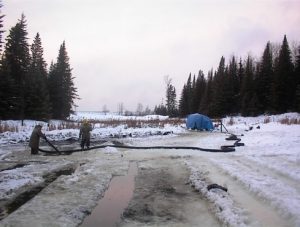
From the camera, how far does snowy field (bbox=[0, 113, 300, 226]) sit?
697 centimetres

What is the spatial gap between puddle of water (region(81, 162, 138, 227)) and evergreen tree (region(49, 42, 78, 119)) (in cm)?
4869

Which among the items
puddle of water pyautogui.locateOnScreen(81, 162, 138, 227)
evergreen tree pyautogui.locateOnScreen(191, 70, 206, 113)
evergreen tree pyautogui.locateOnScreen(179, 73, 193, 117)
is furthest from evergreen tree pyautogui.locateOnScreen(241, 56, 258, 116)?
puddle of water pyautogui.locateOnScreen(81, 162, 138, 227)

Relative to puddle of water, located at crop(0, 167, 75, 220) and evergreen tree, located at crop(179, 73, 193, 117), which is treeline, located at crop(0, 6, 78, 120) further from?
evergreen tree, located at crop(179, 73, 193, 117)

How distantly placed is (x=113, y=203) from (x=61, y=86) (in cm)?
5286

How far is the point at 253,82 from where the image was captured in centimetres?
6519

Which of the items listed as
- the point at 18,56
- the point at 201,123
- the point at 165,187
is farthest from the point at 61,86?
the point at 165,187

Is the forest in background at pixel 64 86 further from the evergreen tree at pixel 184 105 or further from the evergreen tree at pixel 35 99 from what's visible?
the evergreen tree at pixel 184 105

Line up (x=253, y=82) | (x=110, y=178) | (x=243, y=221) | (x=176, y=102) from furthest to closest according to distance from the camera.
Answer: (x=176, y=102)
(x=253, y=82)
(x=110, y=178)
(x=243, y=221)

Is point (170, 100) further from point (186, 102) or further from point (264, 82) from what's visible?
point (264, 82)

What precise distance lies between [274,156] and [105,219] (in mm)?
9407

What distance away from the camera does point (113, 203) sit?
8.40 m

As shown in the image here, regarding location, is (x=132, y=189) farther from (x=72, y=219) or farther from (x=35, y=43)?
(x=35, y=43)

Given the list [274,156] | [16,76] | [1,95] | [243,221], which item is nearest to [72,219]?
[243,221]

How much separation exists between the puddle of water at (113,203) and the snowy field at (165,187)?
0.16 meters
